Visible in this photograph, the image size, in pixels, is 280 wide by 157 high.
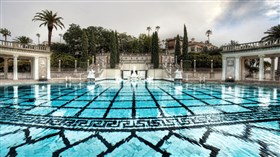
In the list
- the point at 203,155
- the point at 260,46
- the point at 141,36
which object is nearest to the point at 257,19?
the point at 260,46

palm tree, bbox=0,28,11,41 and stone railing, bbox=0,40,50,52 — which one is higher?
palm tree, bbox=0,28,11,41

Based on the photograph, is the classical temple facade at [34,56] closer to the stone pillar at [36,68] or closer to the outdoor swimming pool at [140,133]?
the stone pillar at [36,68]

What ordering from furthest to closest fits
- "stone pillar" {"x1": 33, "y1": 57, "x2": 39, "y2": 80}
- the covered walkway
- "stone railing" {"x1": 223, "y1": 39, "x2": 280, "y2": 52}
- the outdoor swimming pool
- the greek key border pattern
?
1. "stone pillar" {"x1": 33, "y1": 57, "x2": 39, "y2": 80}
2. the covered walkway
3. "stone railing" {"x1": 223, "y1": 39, "x2": 280, "y2": 52}
4. the greek key border pattern
5. the outdoor swimming pool

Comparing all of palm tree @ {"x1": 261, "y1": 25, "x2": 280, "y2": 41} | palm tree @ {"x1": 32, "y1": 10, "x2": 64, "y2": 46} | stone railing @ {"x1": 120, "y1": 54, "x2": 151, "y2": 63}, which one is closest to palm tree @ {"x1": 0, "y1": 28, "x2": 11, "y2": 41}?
palm tree @ {"x1": 32, "y1": 10, "x2": 64, "y2": 46}

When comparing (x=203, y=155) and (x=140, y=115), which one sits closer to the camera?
(x=203, y=155)

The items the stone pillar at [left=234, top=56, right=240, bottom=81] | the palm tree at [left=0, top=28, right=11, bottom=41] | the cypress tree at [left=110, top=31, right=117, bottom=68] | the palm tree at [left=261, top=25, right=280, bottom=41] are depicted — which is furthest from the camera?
the palm tree at [left=0, top=28, right=11, bottom=41]

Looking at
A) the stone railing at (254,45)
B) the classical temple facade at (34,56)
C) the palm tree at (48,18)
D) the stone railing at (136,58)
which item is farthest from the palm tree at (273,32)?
the palm tree at (48,18)

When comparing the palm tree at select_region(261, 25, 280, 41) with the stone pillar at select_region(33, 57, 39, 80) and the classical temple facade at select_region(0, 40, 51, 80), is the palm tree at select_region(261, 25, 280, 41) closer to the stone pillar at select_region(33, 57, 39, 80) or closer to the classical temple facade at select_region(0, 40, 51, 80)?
the classical temple facade at select_region(0, 40, 51, 80)

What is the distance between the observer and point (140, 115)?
6426 millimetres

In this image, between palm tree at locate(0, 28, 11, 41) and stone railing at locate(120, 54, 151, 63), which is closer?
palm tree at locate(0, 28, 11, 41)

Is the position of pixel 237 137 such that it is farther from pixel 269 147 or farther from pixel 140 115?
pixel 140 115

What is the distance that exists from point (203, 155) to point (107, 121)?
10.1ft

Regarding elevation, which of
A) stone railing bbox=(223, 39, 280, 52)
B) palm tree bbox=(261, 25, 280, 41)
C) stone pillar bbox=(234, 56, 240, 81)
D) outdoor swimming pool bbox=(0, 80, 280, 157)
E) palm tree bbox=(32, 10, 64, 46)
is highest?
palm tree bbox=(32, 10, 64, 46)

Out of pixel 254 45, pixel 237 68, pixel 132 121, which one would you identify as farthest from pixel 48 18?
pixel 132 121
